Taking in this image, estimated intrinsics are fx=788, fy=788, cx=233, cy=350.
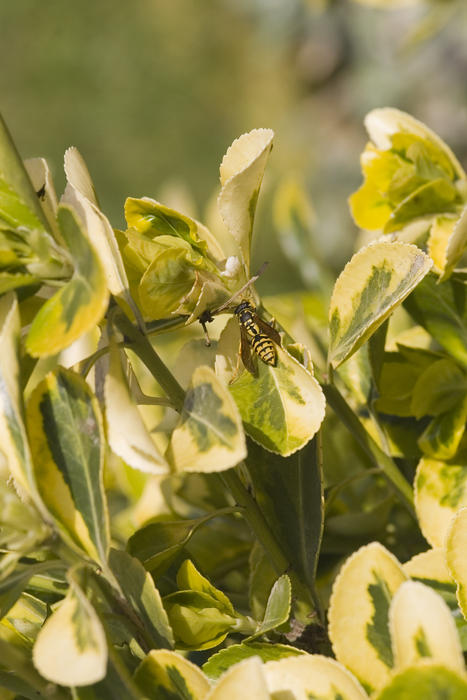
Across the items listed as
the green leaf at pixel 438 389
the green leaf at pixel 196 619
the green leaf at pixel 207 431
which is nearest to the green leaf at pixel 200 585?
the green leaf at pixel 196 619

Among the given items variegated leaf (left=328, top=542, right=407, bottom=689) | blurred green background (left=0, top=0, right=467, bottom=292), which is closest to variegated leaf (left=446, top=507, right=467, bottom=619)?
variegated leaf (left=328, top=542, right=407, bottom=689)

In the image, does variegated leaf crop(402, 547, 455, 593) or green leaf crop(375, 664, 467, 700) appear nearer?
green leaf crop(375, 664, 467, 700)

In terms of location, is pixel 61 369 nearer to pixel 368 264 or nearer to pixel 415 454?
pixel 368 264

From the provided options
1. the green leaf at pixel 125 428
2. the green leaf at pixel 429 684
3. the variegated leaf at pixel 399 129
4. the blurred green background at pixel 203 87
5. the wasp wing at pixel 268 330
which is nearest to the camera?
the green leaf at pixel 429 684

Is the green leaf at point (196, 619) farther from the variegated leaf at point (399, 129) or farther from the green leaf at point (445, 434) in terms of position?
the variegated leaf at point (399, 129)

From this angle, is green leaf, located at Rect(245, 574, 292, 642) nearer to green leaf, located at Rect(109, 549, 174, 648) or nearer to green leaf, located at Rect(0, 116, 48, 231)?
green leaf, located at Rect(109, 549, 174, 648)

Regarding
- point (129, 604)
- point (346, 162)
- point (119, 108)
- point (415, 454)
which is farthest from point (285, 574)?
point (119, 108)

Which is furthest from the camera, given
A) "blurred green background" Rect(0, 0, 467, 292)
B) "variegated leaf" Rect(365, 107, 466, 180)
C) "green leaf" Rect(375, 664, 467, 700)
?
"blurred green background" Rect(0, 0, 467, 292)
